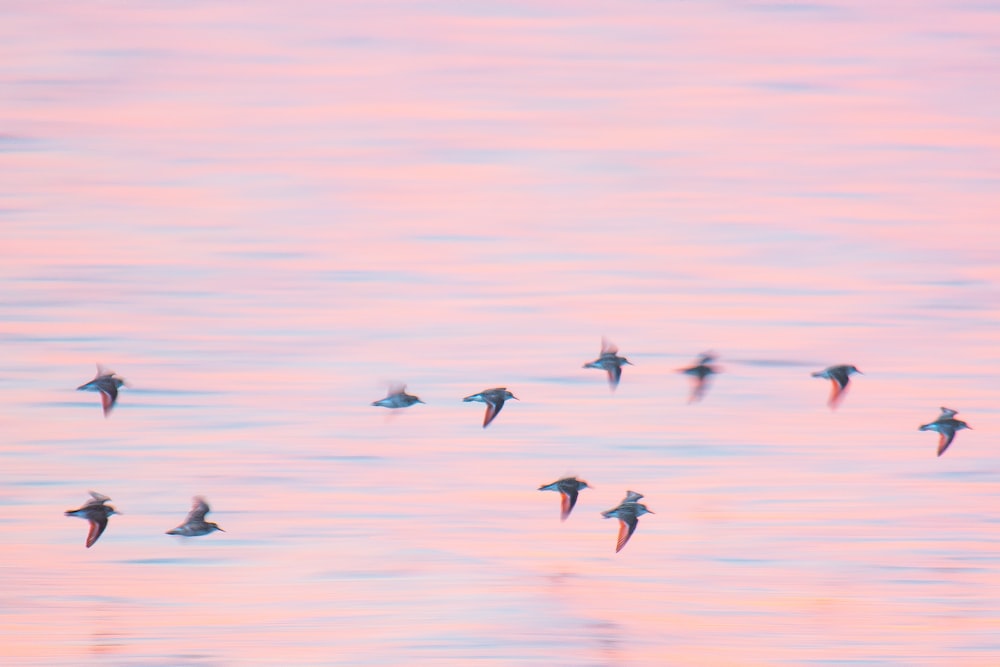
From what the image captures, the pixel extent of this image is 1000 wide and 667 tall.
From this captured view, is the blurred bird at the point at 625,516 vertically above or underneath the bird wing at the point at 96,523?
above

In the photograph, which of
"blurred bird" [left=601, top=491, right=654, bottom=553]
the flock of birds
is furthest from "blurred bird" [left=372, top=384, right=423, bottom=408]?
"blurred bird" [left=601, top=491, right=654, bottom=553]

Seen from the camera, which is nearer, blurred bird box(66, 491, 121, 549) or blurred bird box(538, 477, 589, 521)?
blurred bird box(66, 491, 121, 549)

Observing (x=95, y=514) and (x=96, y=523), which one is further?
(x=96, y=523)

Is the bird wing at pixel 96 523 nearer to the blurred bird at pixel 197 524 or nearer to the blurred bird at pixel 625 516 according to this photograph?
the blurred bird at pixel 197 524

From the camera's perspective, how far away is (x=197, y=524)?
59.1 ft

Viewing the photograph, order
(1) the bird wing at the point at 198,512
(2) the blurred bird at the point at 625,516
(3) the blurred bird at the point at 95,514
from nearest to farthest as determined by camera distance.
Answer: (3) the blurred bird at the point at 95,514
(2) the blurred bird at the point at 625,516
(1) the bird wing at the point at 198,512

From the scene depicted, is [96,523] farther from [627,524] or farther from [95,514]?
[627,524]

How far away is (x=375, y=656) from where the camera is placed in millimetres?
17438

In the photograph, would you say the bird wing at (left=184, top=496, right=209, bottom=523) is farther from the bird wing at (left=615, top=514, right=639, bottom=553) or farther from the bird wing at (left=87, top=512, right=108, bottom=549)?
the bird wing at (left=615, top=514, right=639, bottom=553)

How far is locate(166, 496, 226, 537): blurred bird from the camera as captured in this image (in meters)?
17.9

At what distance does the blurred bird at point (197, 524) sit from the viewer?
1789cm

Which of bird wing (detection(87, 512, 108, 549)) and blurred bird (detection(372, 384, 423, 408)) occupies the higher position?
blurred bird (detection(372, 384, 423, 408))

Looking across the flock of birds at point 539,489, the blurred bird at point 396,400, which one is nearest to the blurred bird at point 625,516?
the flock of birds at point 539,489

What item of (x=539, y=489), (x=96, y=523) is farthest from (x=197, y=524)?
(x=539, y=489)
